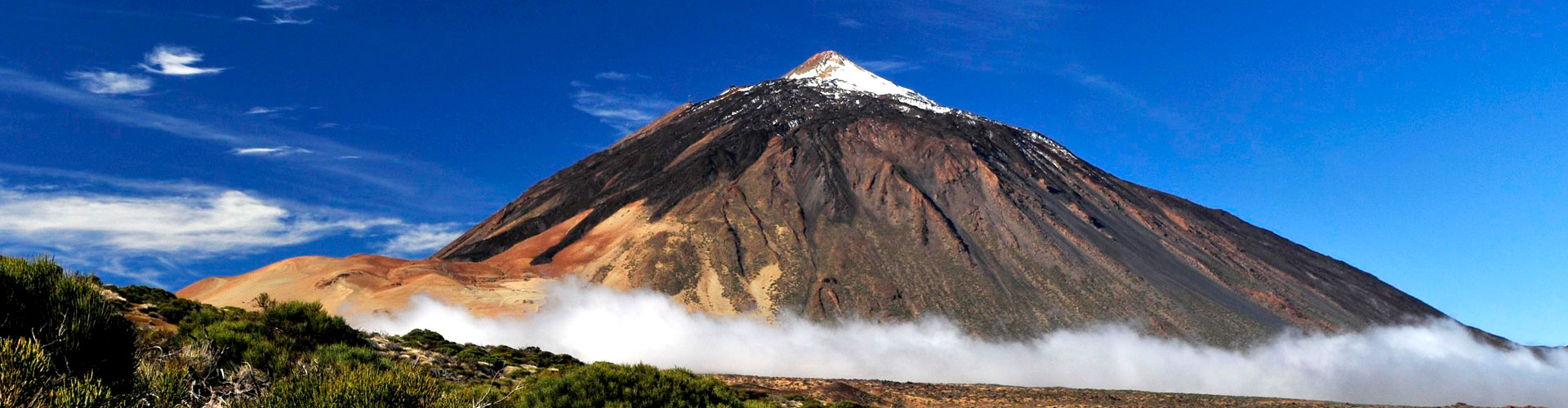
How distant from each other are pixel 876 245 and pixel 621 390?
359ft

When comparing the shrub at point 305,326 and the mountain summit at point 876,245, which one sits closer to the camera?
the shrub at point 305,326

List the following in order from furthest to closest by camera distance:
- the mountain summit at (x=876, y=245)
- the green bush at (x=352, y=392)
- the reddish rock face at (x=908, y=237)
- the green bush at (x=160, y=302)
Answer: the reddish rock face at (x=908, y=237), the mountain summit at (x=876, y=245), the green bush at (x=160, y=302), the green bush at (x=352, y=392)

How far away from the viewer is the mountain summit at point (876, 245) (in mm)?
114062

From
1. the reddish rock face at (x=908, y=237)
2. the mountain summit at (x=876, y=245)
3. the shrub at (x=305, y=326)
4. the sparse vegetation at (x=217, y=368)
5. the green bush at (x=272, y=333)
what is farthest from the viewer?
the reddish rock face at (x=908, y=237)

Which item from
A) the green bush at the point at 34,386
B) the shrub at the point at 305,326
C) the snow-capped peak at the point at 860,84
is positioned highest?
the snow-capped peak at the point at 860,84

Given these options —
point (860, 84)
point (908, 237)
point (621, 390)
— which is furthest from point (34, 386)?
point (860, 84)

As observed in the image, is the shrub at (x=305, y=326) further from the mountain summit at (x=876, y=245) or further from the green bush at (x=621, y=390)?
the mountain summit at (x=876, y=245)

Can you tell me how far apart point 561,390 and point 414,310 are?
286 ft

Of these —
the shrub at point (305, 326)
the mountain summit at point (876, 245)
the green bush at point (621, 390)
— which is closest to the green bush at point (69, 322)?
the green bush at point (621, 390)

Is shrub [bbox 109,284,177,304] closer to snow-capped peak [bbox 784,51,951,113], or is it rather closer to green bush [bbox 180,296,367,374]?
green bush [bbox 180,296,367,374]

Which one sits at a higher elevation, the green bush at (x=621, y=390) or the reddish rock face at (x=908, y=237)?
the reddish rock face at (x=908, y=237)

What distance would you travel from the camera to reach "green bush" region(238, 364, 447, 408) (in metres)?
9.41

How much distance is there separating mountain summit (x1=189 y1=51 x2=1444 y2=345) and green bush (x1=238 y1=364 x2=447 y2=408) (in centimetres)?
9919

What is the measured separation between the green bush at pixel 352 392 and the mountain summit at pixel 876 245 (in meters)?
99.2
